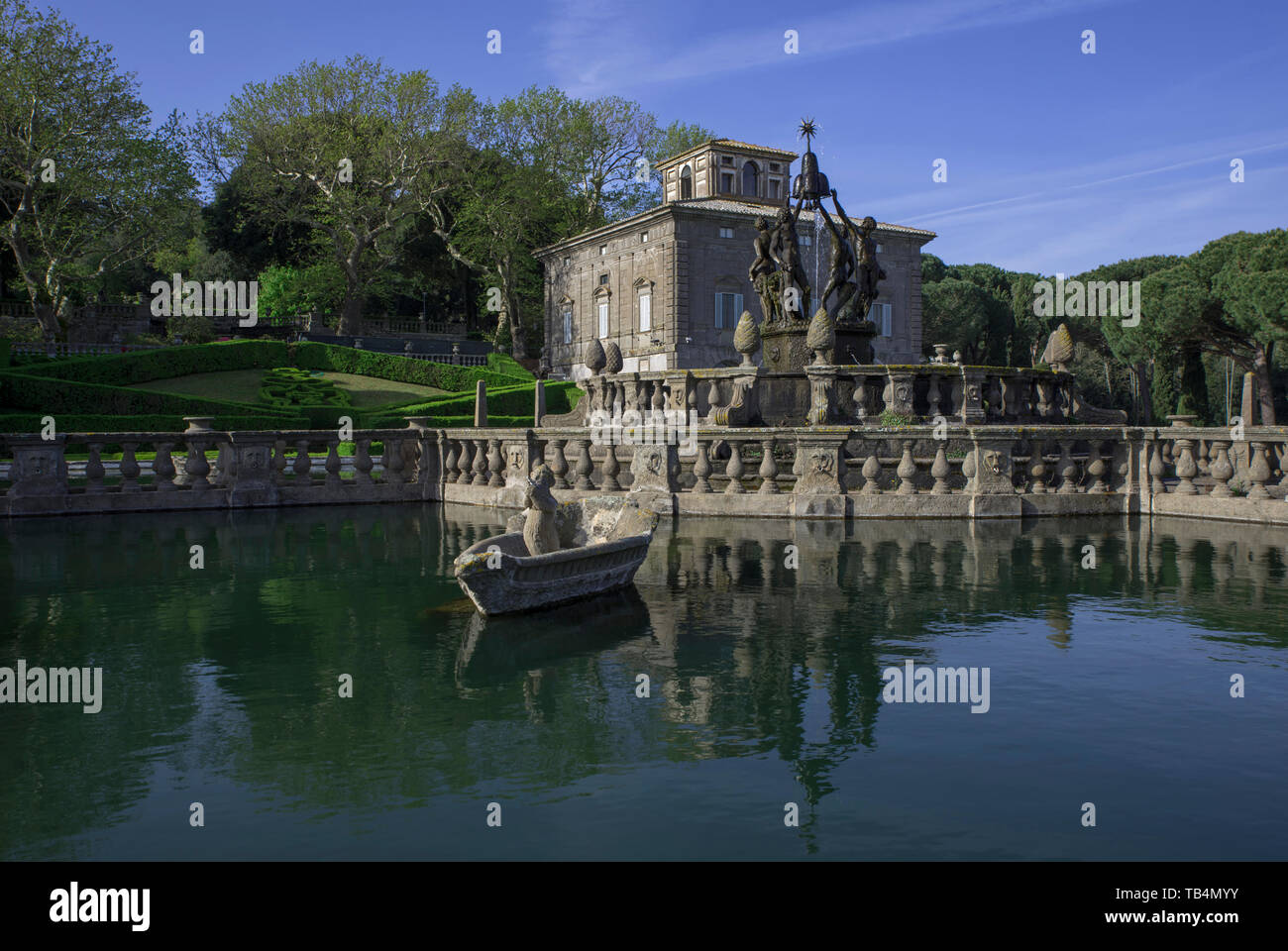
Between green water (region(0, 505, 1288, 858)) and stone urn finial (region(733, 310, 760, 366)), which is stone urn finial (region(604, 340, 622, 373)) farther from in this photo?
green water (region(0, 505, 1288, 858))

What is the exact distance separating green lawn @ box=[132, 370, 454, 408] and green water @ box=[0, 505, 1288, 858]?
29.9 metres

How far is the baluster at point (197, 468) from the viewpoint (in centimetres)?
1734

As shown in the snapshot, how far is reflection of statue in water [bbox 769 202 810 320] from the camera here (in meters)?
21.8

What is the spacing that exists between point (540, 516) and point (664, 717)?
3.70 metres

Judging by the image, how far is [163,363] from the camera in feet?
131

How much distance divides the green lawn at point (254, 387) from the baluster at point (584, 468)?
24341mm

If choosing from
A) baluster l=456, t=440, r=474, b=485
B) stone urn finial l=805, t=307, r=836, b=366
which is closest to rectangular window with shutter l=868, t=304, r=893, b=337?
stone urn finial l=805, t=307, r=836, b=366

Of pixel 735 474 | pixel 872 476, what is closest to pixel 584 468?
pixel 735 474

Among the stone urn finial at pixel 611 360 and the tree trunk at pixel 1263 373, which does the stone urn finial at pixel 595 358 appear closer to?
the stone urn finial at pixel 611 360

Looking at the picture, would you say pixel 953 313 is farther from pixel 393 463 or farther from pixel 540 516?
pixel 540 516
